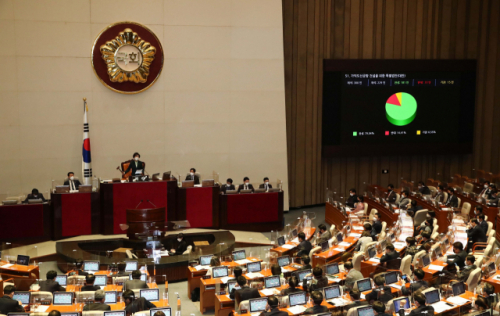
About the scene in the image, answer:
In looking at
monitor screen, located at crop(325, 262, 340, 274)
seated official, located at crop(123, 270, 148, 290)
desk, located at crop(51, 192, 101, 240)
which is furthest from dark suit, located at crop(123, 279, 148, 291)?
desk, located at crop(51, 192, 101, 240)

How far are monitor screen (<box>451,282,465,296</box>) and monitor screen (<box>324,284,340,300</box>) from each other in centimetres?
173

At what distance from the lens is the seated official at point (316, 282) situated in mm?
8258

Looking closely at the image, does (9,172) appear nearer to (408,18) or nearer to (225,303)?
(225,303)

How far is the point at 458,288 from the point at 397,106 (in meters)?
10.4

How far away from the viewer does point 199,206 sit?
14.1 meters

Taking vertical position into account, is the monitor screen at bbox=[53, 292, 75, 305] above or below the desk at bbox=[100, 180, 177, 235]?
below

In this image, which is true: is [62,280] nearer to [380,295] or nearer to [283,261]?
[283,261]

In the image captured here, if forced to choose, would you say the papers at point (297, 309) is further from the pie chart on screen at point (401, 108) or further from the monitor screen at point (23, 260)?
the pie chart on screen at point (401, 108)

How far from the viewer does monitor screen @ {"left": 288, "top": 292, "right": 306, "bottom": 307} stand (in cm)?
789

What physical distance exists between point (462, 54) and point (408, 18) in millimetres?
2408

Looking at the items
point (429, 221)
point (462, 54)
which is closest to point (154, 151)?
point (429, 221)

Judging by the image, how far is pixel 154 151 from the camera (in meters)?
15.7

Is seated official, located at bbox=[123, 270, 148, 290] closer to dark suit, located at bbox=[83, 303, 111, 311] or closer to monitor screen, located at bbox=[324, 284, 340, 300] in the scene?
dark suit, located at bbox=[83, 303, 111, 311]

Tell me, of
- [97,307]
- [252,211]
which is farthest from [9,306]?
[252,211]
